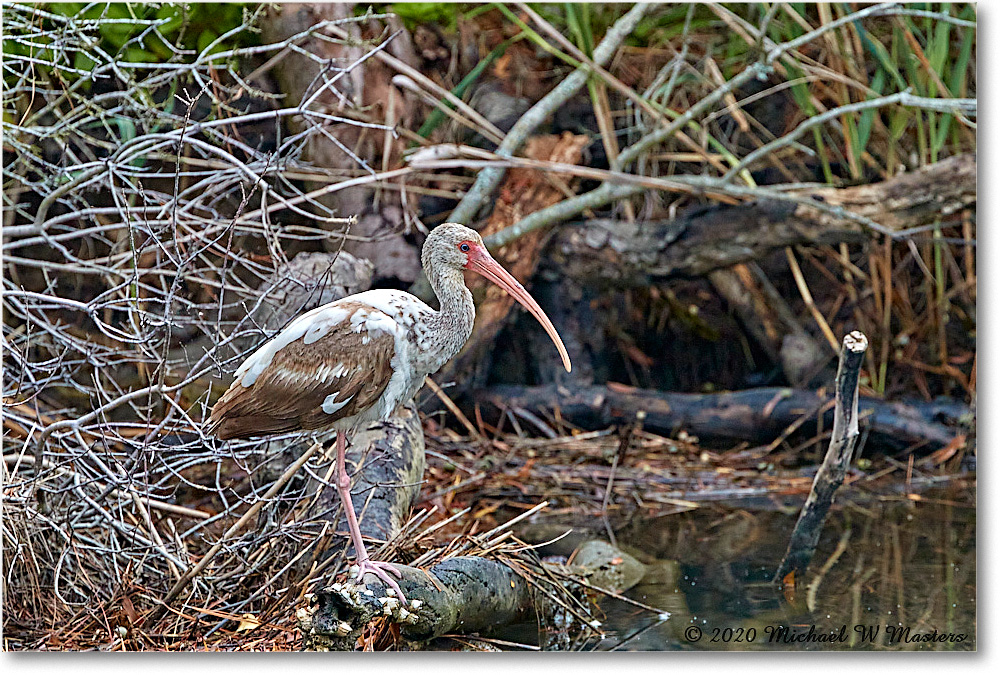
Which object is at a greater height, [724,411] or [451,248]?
[451,248]

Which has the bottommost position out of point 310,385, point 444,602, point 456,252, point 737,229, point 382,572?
point 444,602

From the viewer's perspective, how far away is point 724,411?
2908mm

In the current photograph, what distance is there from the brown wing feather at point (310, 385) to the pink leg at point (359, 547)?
0.08 metres

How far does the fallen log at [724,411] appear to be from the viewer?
109 inches

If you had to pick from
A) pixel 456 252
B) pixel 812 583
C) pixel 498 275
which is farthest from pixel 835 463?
pixel 456 252

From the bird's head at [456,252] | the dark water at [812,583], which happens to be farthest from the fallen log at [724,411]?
the bird's head at [456,252]

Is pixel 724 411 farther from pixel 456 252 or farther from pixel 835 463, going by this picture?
pixel 456 252

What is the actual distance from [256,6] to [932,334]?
6.60 feet

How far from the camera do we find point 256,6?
2.47 meters

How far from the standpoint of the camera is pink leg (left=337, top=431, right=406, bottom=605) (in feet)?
6.07

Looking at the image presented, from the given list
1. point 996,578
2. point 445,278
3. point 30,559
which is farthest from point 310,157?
point 996,578

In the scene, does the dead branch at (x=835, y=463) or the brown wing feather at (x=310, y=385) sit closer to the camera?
the brown wing feather at (x=310, y=385)

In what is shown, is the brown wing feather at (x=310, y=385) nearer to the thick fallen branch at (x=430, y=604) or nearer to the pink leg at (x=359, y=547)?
the pink leg at (x=359, y=547)

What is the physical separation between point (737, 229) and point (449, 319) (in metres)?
1.31
